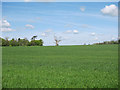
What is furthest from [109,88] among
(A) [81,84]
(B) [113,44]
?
(B) [113,44]

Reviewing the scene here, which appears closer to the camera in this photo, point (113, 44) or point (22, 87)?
point (22, 87)

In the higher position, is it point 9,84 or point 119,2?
point 119,2

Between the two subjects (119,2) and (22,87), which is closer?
(22,87)

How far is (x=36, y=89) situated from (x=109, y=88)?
3180mm

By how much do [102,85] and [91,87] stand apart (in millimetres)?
645

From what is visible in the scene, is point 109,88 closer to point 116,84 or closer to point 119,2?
point 116,84

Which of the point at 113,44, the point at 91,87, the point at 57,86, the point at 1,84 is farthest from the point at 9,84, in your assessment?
the point at 113,44

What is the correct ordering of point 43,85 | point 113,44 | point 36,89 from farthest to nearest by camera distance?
point 113,44 → point 43,85 → point 36,89

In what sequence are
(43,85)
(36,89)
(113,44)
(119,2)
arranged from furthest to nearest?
(113,44), (119,2), (43,85), (36,89)

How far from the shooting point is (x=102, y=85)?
7109 millimetres

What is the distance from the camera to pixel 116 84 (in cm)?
732

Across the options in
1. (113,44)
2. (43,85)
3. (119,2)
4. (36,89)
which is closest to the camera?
(36,89)

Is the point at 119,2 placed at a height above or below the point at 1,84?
above

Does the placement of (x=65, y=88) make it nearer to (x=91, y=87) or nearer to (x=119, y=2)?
(x=91, y=87)
